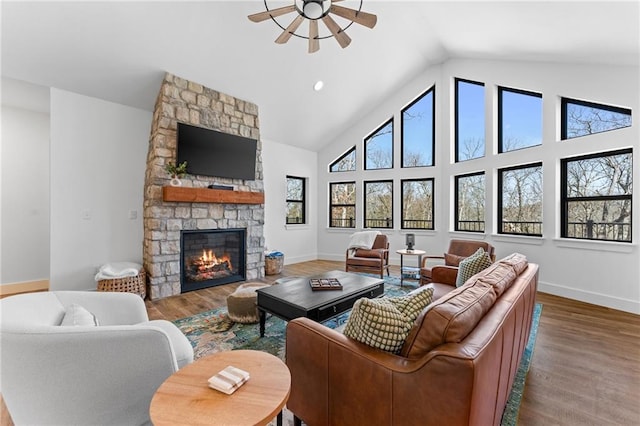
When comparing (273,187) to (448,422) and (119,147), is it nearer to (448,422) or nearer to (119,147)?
(119,147)

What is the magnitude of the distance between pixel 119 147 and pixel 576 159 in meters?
6.65

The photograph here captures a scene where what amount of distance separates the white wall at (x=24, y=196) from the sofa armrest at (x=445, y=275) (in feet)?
18.5

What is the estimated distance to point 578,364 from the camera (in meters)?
2.24

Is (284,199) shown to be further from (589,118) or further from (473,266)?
(589,118)

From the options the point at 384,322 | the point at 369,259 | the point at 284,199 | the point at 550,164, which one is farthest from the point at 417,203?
the point at 384,322

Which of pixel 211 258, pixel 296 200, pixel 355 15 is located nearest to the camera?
pixel 355 15

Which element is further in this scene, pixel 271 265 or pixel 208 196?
pixel 271 265

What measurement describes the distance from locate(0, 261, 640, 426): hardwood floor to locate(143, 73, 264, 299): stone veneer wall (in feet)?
1.71

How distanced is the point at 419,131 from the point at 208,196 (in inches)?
184

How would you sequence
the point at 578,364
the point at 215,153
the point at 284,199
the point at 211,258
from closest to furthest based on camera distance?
1. the point at 578,364
2. the point at 215,153
3. the point at 211,258
4. the point at 284,199

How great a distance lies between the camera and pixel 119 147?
408 cm

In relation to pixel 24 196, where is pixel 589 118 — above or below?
above

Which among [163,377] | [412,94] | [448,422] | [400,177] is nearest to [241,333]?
[163,377]

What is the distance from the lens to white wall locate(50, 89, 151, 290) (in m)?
3.63
